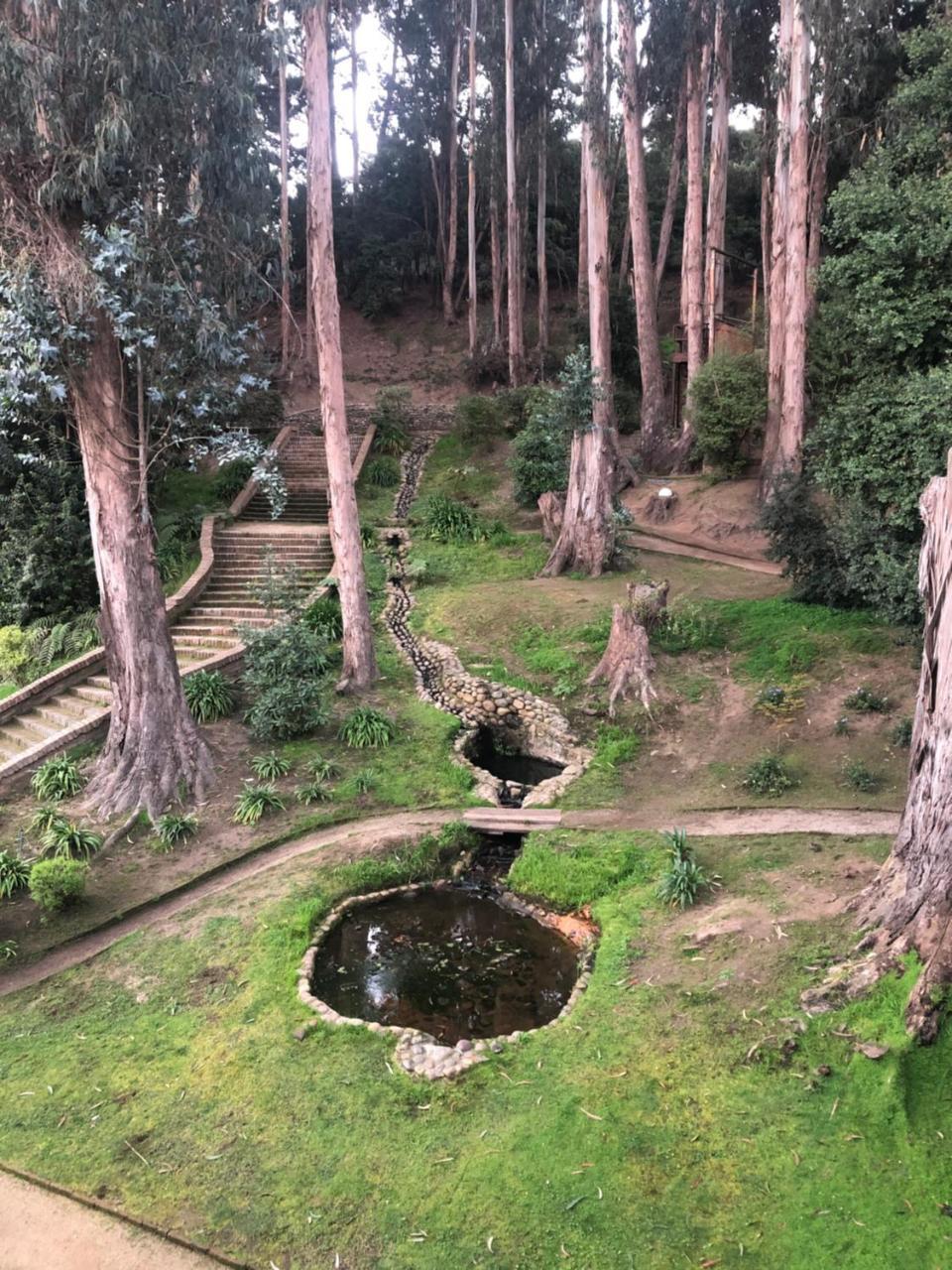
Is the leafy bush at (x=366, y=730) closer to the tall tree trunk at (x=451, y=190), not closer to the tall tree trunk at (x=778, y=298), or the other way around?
the tall tree trunk at (x=778, y=298)

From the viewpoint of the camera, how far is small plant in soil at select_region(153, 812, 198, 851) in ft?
31.2

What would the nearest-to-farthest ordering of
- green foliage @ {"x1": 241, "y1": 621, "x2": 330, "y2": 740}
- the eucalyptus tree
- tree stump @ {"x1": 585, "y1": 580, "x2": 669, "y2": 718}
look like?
the eucalyptus tree
green foliage @ {"x1": 241, "y1": 621, "x2": 330, "y2": 740}
tree stump @ {"x1": 585, "y1": 580, "x2": 669, "y2": 718}

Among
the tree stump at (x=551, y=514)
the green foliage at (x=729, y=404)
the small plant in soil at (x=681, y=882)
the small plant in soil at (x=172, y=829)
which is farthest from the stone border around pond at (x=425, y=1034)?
the green foliage at (x=729, y=404)

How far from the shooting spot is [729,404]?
60.0ft

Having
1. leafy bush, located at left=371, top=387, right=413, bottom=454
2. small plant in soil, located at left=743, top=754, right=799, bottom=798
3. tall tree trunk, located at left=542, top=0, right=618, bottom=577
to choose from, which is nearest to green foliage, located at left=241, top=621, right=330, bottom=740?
small plant in soil, located at left=743, top=754, right=799, bottom=798

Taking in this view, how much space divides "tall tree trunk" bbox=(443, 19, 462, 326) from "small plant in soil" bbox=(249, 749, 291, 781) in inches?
1062

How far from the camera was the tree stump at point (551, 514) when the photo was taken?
17594 mm

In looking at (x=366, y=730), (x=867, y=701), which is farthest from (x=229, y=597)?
(x=867, y=701)

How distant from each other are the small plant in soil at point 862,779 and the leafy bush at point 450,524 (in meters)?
10.2

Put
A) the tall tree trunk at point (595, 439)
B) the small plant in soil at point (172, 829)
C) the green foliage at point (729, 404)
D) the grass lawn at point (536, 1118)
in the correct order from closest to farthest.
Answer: the grass lawn at point (536, 1118) < the small plant in soil at point (172, 829) < the tall tree trunk at point (595, 439) < the green foliage at point (729, 404)

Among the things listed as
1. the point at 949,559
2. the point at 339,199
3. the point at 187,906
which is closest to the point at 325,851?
the point at 187,906

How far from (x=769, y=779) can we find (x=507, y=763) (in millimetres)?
3755

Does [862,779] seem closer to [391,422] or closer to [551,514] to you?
[551,514]

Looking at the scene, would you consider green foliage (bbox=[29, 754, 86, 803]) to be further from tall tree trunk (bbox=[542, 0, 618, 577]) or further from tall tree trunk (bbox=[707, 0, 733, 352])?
tall tree trunk (bbox=[707, 0, 733, 352])
